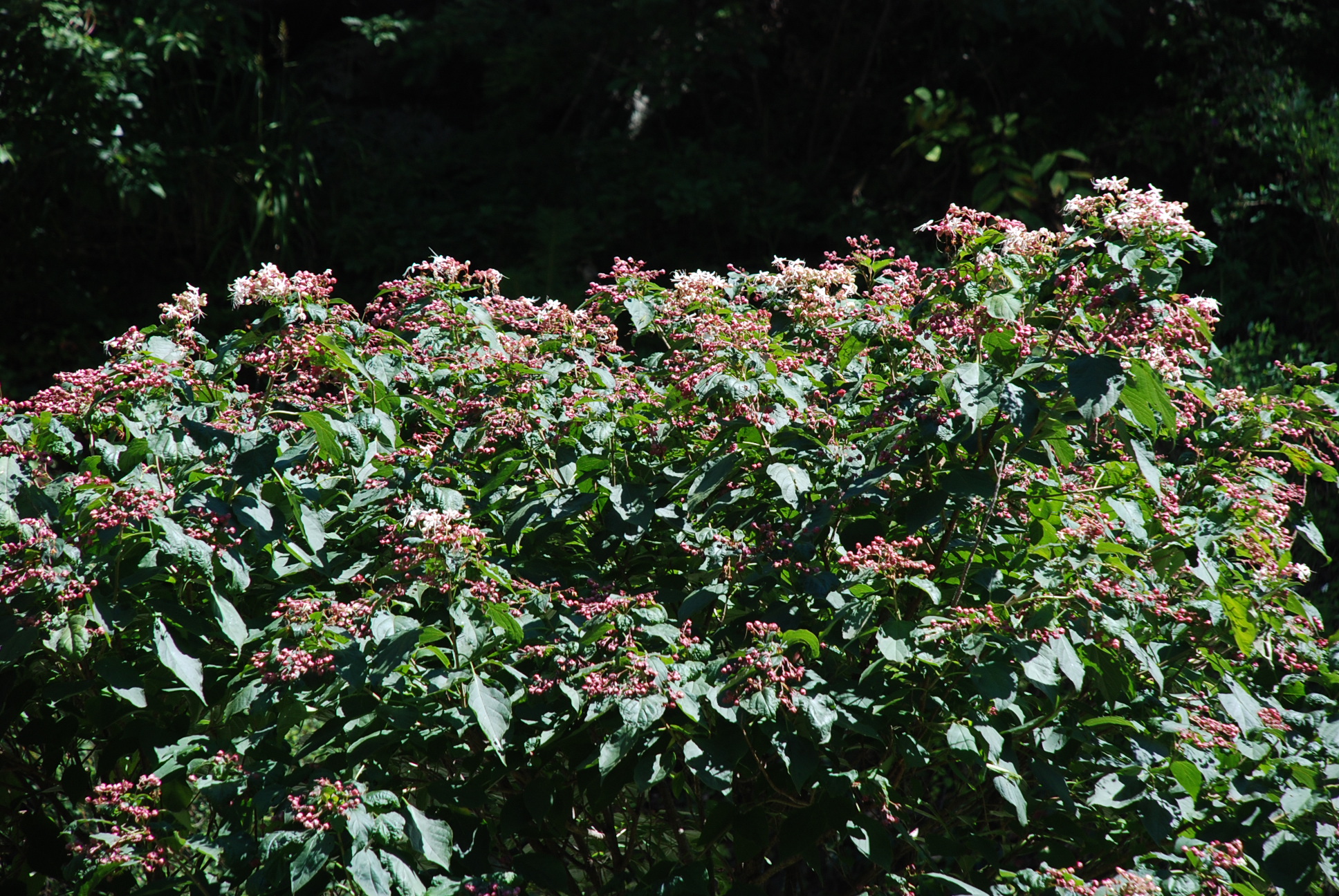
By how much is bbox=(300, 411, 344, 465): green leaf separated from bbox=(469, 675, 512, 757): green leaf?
452 millimetres

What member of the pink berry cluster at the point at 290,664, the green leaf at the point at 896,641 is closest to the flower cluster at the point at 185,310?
the pink berry cluster at the point at 290,664

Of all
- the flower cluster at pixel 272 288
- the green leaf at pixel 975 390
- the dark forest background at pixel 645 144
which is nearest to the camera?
the green leaf at pixel 975 390

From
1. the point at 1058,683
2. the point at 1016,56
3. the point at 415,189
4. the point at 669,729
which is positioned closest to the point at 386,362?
the point at 669,729

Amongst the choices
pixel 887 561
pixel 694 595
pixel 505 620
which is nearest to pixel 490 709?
pixel 505 620

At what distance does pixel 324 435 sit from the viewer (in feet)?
6.05

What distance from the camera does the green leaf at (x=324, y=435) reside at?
72.1 inches

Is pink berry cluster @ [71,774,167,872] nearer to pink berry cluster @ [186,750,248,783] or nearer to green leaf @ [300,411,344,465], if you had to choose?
pink berry cluster @ [186,750,248,783]

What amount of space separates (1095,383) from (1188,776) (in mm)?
636

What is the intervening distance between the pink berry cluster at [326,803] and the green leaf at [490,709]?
20 cm

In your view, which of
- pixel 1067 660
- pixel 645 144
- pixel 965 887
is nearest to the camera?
pixel 965 887

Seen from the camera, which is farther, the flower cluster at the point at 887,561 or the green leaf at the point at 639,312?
the green leaf at the point at 639,312

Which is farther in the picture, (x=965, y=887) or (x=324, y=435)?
(x=324, y=435)

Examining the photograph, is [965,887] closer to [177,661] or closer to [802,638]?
A: [802,638]

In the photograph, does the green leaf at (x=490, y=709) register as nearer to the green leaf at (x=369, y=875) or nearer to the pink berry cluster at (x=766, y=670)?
the green leaf at (x=369, y=875)
